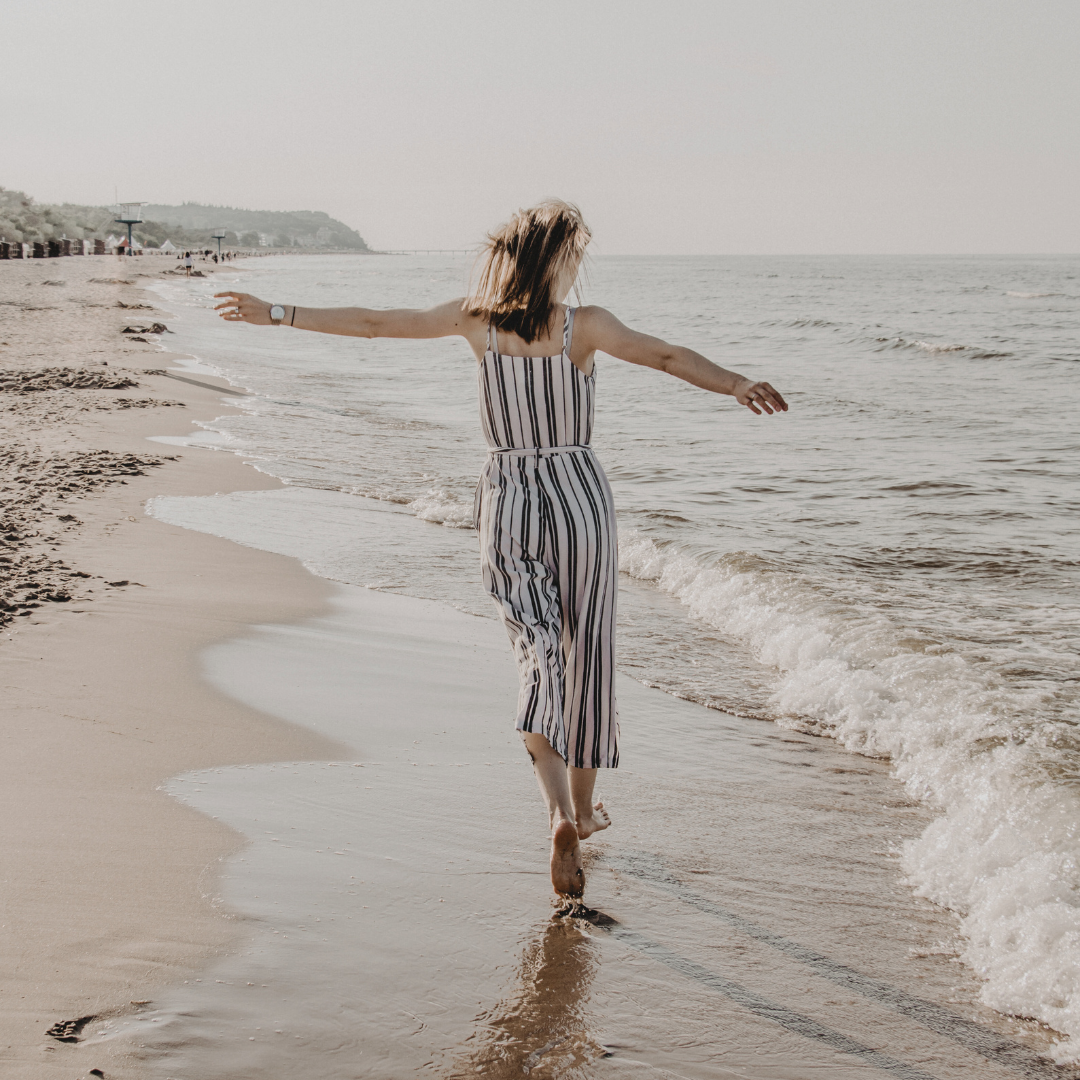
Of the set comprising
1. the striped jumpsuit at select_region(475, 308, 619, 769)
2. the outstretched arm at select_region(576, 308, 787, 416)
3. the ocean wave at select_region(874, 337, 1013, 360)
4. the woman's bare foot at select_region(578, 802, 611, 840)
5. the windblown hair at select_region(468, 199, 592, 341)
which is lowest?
the woman's bare foot at select_region(578, 802, 611, 840)

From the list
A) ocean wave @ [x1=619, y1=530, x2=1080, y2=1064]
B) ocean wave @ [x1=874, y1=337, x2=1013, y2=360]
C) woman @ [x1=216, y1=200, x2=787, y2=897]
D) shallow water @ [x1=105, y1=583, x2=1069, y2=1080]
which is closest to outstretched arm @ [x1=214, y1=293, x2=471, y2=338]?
woman @ [x1=216, y1=200, x2=787, y2=897]

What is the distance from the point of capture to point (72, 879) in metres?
2.65

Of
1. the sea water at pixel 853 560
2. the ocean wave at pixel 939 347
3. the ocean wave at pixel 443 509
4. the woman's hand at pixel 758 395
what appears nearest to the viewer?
the woman's hand at pixel 758 395

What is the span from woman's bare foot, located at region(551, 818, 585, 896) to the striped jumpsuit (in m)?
0.19

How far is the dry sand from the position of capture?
7.64 feet

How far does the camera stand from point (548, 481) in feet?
9.02

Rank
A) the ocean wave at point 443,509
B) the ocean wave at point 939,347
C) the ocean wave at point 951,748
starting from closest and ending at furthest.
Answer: the ocean wave at point 951,748 < the ocean wave at point 443,509 < the ocean wave at point 939,347

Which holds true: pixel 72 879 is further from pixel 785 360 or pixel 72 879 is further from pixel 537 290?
pixel 785 360

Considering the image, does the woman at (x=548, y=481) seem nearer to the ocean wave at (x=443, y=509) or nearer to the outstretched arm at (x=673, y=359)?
the outstretched arm at (x=673, y=359)

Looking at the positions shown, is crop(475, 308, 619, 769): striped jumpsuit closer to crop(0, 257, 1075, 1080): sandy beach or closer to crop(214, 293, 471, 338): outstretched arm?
crop(214, 293, 471, 338): outstretched arm

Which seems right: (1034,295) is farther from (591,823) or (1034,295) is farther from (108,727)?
(108,727)

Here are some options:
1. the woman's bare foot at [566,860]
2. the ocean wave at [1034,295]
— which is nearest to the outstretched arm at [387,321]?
the woman's bare foot at [566,860]

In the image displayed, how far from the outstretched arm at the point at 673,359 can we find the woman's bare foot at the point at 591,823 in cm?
124

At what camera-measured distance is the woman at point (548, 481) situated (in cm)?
266
